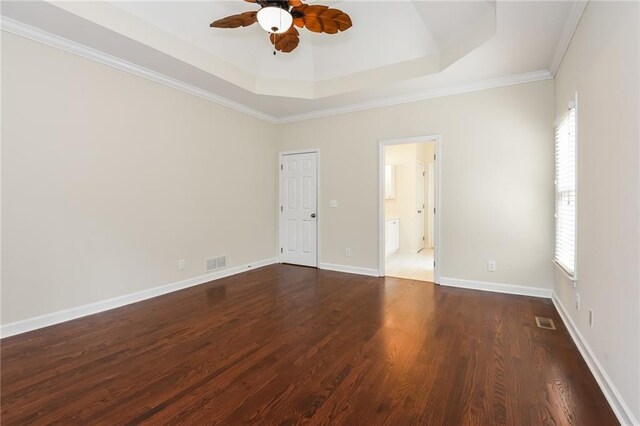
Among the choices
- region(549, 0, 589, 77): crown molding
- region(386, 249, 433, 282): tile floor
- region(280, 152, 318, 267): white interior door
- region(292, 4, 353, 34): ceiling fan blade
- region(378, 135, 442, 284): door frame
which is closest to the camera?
region(549, 0, 589, 77): crown molding

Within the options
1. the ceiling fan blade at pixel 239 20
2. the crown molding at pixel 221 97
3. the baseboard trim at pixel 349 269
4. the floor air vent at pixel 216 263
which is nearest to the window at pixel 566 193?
the crown molding at pixel 221 97

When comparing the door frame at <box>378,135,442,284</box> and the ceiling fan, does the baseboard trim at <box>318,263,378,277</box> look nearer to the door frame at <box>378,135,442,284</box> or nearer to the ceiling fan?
the door frame at <box>378,135,442,284</box>

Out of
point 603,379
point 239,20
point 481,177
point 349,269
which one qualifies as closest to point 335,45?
point 239,20

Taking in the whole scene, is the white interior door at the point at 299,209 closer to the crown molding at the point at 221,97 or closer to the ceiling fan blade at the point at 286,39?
the crown molding at the point at 221,97

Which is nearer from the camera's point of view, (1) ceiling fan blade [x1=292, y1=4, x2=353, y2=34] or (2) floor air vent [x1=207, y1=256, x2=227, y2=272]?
(1) ceiling fan blade [x1=292, y1=4, x2=353, y2=34]

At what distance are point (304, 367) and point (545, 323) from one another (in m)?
2.48

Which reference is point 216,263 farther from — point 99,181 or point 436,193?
point 436,193

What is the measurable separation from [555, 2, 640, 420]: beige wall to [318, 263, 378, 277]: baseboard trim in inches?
106

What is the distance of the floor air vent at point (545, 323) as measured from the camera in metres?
2.84

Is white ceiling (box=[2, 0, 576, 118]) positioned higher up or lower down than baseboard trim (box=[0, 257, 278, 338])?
higher up

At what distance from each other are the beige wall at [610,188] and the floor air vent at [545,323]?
33 cm

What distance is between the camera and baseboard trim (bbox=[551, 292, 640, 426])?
1.59 meters

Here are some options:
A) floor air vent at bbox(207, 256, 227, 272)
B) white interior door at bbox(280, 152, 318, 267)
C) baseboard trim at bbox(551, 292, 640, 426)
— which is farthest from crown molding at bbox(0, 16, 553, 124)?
baseboard trim at bbox(551, 292, 640, 426)

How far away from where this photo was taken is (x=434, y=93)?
4273 millimetres
